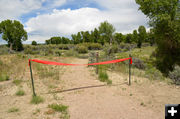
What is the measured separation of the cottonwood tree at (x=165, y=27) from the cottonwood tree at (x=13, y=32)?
97.3 feet

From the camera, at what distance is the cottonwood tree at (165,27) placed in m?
11.9

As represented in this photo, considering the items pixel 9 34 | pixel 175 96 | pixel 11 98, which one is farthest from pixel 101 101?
pixel 9 34

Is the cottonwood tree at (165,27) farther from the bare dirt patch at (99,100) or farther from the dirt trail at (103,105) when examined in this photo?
the dirt trail at (103,105)

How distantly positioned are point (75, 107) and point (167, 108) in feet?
8.81

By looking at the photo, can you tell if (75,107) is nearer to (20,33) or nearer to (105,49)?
(105,49)

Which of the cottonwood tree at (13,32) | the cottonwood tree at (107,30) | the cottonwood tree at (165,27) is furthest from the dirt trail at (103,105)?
the cottonwood tree at (107,30)

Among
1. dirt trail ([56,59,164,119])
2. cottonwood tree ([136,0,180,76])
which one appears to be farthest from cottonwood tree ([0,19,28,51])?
dirt trail ([56,59,164,119])

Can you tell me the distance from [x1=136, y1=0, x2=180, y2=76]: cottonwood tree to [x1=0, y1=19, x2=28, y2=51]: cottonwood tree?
2967cm

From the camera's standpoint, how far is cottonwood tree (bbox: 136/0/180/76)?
11.9 metres

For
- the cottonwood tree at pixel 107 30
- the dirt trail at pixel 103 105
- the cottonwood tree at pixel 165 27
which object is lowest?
the dirt trail at pixel 103 105

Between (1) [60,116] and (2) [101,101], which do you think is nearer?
(1) [60,116]

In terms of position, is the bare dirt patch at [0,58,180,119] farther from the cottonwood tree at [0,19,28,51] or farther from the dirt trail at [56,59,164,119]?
the cottonwood tree at [0,19,28,51]

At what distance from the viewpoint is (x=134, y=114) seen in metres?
3.38

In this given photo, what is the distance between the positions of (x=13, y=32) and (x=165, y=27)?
108ft
